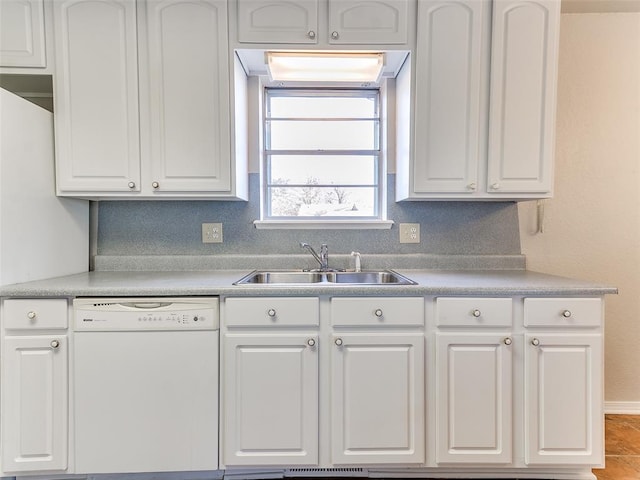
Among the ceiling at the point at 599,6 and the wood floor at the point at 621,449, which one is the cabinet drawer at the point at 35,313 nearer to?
the wood floor at the point at 621,449

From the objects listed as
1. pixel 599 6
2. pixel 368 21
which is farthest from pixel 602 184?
pixel 368 21

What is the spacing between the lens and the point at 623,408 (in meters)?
2.10

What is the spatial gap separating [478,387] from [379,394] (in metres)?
0.43

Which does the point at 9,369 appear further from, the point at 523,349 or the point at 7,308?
the point at 523,349

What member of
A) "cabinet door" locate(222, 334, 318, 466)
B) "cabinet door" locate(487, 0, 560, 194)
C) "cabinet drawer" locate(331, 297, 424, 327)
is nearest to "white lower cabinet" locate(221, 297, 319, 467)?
"cabinet door" locate(222, 334, 318, 466)

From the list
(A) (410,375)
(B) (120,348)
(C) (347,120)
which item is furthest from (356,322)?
(C) (347,120)

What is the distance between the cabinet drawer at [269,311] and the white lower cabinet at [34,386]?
0.71m

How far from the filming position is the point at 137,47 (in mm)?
1664

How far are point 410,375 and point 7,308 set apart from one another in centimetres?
173

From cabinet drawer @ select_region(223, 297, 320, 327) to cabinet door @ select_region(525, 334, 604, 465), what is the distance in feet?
3.15

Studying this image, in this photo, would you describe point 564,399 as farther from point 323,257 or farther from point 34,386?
point 34,386

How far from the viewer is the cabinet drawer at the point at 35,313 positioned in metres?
1.41

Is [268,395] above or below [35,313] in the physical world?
below

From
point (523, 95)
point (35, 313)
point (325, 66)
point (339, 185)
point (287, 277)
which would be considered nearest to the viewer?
point (35, 313)
